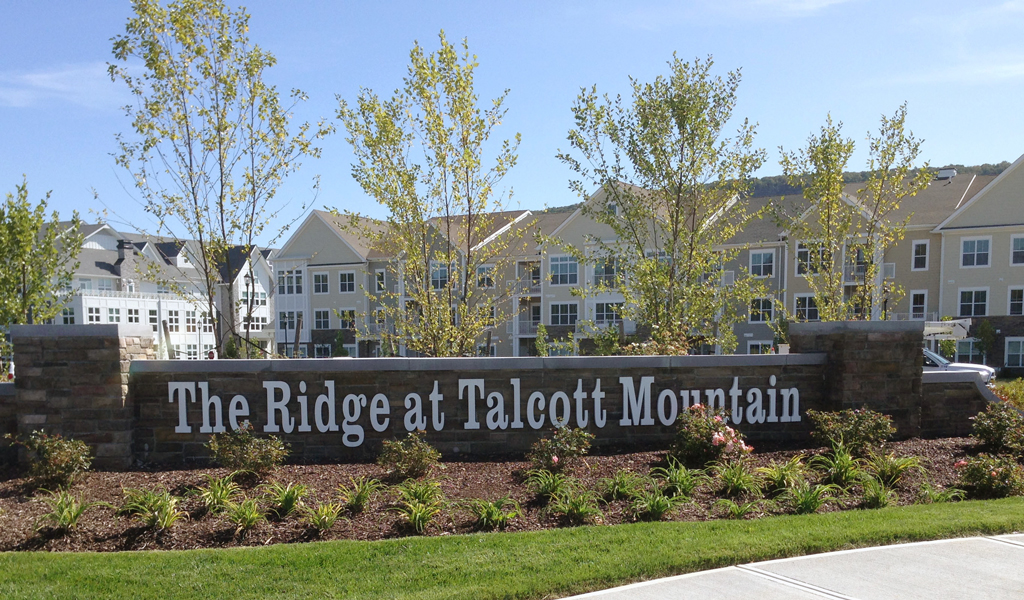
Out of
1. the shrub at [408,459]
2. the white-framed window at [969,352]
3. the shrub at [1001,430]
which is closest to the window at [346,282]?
the white-framed window at [969,352]

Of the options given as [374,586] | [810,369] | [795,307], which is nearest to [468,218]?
[810,369]

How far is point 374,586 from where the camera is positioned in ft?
17.6

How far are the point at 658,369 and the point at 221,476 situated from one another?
211 inches

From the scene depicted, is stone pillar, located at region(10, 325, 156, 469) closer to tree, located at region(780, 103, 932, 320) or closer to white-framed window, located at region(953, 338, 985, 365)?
tree, located at region(780, 103, 932, 320)

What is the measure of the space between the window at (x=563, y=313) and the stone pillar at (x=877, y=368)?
3764cm

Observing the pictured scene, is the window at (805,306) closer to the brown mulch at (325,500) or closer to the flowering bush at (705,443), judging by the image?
the brown mulch at (325,500)

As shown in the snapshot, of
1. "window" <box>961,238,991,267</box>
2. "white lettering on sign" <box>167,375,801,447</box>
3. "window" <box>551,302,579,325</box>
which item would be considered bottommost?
"window" <box>551,302,579,325</box>

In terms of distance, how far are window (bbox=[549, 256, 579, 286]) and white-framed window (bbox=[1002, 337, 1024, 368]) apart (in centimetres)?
2311

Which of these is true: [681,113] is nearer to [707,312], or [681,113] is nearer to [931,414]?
[707,312]

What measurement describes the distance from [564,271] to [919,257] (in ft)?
64.5

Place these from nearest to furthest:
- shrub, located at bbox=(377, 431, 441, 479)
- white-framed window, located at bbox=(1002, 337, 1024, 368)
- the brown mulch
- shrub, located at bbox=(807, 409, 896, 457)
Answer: the brown mulch
shrub, located at bbox=(377, 431, 441, 479)
shrub, located at bbox=(807, 409, 896, 457)
white-framed window, located at bbox=(1002, 337, 1024, 368)

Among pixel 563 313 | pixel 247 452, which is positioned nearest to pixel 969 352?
pixel 563 313

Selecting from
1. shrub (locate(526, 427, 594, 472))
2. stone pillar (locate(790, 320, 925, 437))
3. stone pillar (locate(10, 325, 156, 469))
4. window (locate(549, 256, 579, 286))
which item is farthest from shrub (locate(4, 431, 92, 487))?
window (locate(549, 256, 579, 286))

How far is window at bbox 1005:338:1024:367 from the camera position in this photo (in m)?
39.5
